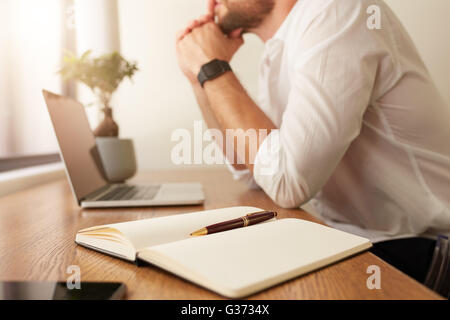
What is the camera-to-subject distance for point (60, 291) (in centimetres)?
28

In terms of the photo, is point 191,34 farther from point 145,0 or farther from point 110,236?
point 110,236

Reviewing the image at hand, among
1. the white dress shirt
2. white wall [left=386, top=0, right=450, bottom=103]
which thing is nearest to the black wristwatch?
Result: the white dress shirt

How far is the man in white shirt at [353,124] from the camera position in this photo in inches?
24.9

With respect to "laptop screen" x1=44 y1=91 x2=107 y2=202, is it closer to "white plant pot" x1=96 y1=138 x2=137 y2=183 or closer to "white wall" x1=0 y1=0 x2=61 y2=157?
"white plant pot" x1=96 y1=138 x2=137 y2=183

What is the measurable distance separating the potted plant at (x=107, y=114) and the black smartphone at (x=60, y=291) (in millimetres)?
736

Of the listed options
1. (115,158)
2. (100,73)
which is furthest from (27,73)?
(115,158)

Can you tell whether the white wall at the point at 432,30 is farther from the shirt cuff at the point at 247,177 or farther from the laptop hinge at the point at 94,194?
the laptop hinge at the point at 94,194

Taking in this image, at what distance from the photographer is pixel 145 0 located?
1514mm

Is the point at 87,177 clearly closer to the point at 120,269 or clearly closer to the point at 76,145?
the point at 76,145

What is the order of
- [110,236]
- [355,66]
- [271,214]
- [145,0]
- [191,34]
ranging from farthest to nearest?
[145,0] → [191,34] → [355,66] → [271,214] → [110,236]

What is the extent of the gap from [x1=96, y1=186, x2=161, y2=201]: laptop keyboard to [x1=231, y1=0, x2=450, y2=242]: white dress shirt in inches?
9.9

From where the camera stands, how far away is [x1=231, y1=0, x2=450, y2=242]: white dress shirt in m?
0.63
